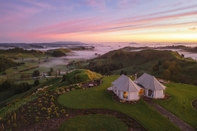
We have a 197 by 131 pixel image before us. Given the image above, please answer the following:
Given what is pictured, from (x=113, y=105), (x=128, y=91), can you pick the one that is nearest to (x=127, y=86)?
(x=128, y=91)

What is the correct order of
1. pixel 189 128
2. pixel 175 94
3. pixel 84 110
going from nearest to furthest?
pixel 189 128 < pixel 84 110 < pixel 175 94

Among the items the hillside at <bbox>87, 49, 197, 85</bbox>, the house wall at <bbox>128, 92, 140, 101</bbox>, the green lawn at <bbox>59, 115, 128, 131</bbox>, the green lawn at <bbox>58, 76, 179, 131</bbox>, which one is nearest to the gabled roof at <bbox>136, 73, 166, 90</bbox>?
the house wall at <bbox>128, 92, 140, 101</bbox>

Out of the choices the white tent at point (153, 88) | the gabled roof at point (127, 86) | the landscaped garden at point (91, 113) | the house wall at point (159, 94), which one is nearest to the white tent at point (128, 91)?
the gabled roof at point (127, 86)

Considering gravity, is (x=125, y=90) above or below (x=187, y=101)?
above

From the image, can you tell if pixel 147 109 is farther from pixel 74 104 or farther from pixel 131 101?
pixel 74 104

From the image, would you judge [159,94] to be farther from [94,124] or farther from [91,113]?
[94,124]

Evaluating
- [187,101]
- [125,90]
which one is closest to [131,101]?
[125,90]

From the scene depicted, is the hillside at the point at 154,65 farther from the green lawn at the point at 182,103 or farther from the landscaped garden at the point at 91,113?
the landscaped garden at the point at 91,113
